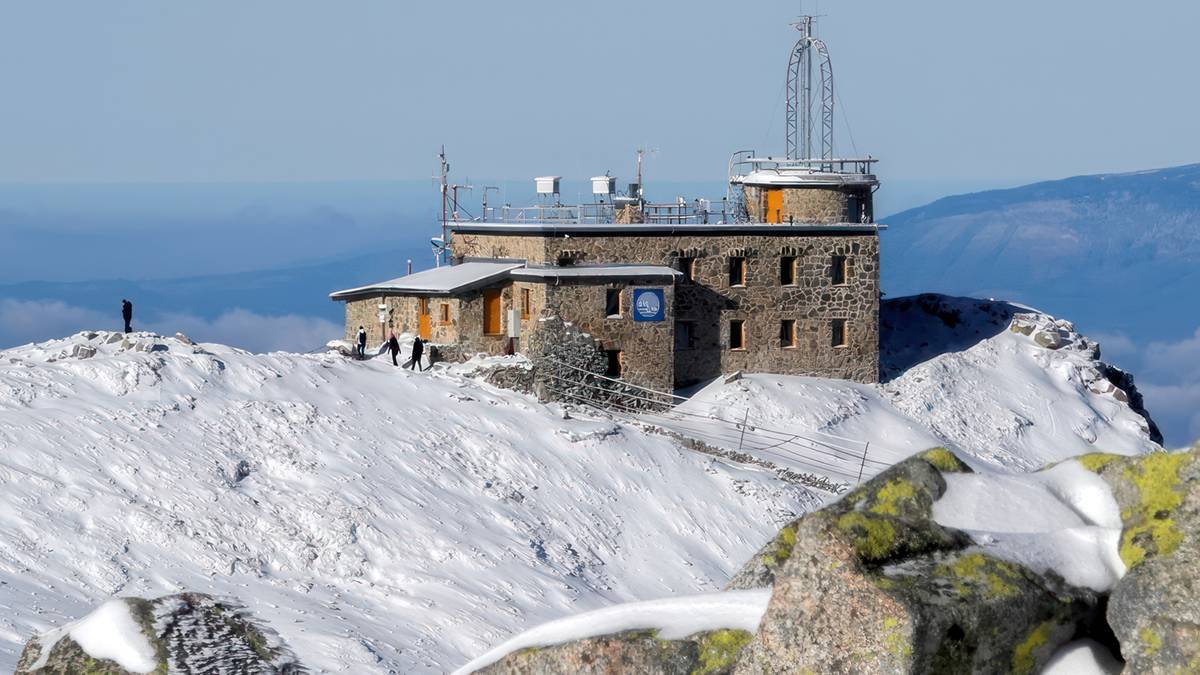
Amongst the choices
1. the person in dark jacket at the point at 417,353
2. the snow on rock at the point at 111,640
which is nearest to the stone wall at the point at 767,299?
the person in dark jacket at the point at 417,353

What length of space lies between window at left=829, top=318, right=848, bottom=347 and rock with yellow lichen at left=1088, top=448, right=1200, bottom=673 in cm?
4025

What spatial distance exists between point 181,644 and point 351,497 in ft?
68.8

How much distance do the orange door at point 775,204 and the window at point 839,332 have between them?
140 inches

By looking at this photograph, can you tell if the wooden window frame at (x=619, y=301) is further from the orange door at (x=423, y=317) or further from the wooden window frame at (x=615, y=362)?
the orange door at (x=423, y=317)

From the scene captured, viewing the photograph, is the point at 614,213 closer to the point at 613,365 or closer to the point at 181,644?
the point at 613,365

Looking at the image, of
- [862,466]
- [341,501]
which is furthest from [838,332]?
[341,501]

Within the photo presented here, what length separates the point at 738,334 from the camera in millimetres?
49219

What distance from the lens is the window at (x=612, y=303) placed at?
45844 mm

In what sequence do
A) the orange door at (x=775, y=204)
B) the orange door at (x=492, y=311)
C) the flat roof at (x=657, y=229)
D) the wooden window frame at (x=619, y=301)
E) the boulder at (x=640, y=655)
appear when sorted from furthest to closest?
the orange door at (x=775, y=204) → the flat roof at (x=657, y=229) → the orange door at (x=492, y=311) → the wooden window frame at (x=619, y=301) → the boulder at (x=640, y=655)

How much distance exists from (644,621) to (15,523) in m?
23.4

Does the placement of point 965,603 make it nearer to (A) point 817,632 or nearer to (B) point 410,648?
(A) point 817,632

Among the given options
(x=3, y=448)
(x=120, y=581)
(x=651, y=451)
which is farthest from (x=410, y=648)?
(x=651, y=451)

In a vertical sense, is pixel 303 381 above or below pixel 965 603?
below

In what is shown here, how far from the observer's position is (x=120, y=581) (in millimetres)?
30312
